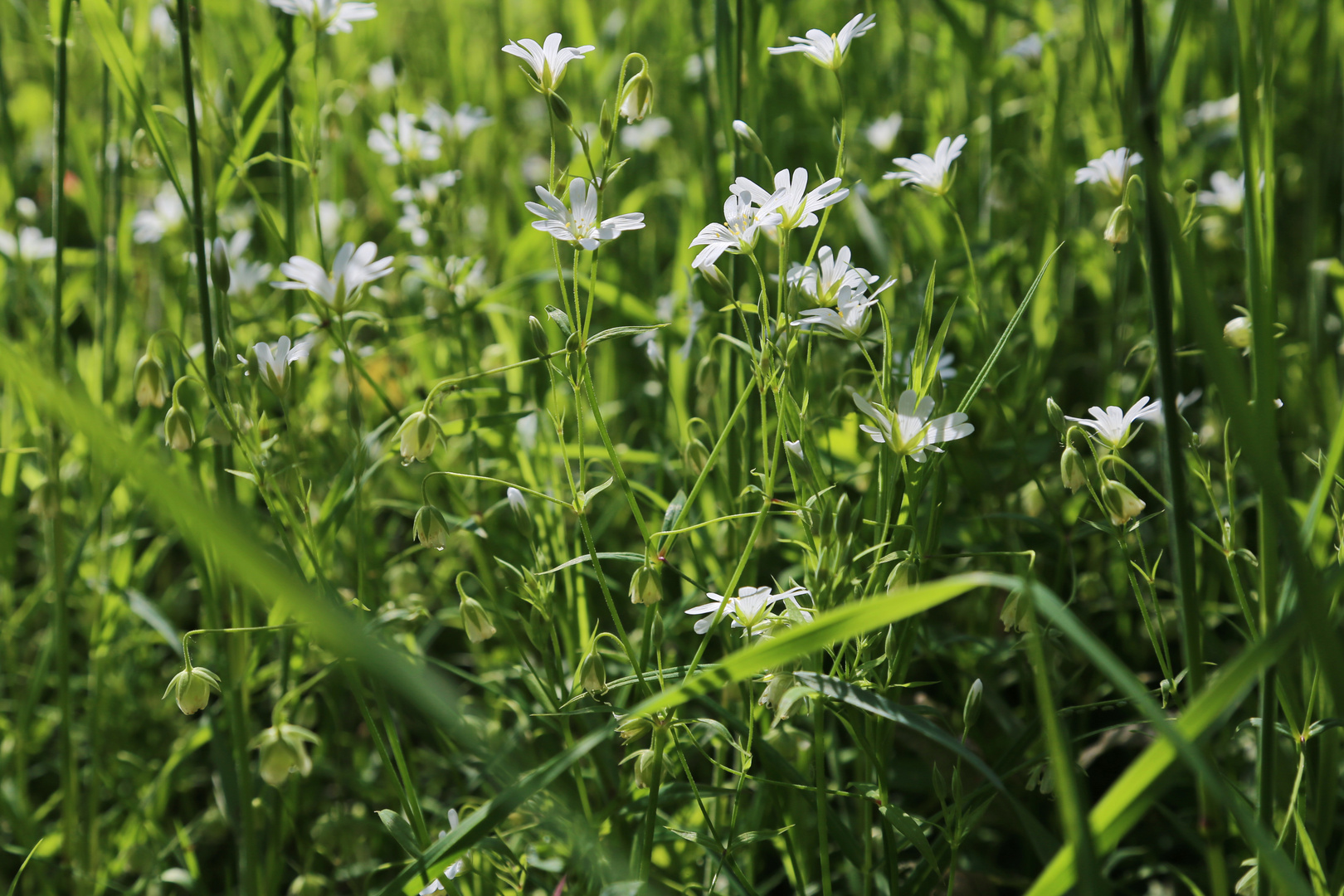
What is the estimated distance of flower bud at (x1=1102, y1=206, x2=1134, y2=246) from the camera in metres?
0.98

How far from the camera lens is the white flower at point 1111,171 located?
116 cm

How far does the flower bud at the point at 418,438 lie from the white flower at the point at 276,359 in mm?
141

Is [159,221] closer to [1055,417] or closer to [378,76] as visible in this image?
[378,76]

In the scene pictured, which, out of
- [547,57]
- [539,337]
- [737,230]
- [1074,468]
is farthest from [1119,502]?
[547,57]

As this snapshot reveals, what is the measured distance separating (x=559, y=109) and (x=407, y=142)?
0.88m

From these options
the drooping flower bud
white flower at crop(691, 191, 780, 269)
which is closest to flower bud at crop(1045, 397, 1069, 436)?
white flower at crop(691, 191, 780, 269)

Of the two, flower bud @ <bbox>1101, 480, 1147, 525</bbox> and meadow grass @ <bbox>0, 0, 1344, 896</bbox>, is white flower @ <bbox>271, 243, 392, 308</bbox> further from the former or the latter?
flower bud @ <bbox>1101, 480, 1147, 525</bbox>

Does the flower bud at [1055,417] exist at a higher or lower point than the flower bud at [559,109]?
lower

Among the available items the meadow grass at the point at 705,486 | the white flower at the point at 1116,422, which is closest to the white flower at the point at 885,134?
the meadow grass at the point at 705,486

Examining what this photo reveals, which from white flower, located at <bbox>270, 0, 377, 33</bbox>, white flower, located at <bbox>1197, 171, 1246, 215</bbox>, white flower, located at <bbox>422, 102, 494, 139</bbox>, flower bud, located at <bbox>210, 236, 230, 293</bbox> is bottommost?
white flower, located at <bbox>1197, 171, 1246, 215</bbox>

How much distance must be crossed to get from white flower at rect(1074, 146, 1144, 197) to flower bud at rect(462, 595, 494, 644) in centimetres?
89

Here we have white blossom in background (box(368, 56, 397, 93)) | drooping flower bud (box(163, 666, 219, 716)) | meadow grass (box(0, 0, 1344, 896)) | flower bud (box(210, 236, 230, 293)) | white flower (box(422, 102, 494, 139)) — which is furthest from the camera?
white blossom in background (box(368, 56, 397, 93))

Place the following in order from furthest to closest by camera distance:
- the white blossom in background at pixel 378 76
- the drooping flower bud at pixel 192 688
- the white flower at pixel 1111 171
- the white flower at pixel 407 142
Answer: the white blossom in background at pixel 378 76 → the white flower at pixel 407 142 → the white flower at pixel 1111 171 → the drooping flower bud at pixel 192 688

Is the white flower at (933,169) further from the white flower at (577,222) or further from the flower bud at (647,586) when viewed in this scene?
the flower bud at (647,586)
